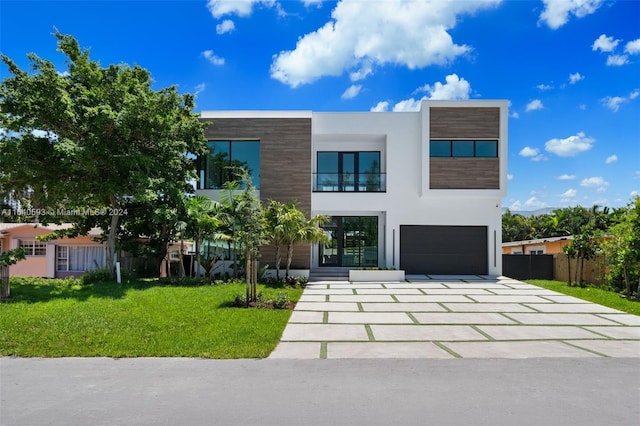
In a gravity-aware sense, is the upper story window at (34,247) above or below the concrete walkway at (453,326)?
above

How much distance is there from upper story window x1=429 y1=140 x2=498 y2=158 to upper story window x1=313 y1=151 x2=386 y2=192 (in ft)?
9.95

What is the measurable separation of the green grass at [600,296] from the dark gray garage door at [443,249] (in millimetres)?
2707

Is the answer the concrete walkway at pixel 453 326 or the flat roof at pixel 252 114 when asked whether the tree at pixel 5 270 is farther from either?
the flat roof at pixel 252 114

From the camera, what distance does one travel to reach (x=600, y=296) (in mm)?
12844

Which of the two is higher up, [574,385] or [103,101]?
[103,101]

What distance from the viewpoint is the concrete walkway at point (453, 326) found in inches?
264

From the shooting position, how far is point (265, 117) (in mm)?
17531

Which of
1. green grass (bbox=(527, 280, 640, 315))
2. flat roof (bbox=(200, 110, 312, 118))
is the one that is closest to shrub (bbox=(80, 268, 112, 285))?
flat roof (bbox=(200, 110, 312, 118))

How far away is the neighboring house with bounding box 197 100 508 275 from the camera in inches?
677

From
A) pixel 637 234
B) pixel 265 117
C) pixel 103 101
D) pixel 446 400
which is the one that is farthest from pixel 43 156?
pixel 637 234

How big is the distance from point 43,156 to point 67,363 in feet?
30.5

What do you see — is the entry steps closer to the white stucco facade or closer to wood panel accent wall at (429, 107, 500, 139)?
the white stucco facade

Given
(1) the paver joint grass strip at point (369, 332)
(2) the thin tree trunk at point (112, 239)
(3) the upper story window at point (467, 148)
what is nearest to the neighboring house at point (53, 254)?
(2) the thin tree trunk at point (112, 239)

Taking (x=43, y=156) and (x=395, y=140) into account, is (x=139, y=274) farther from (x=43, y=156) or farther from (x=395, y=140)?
(x=395, y=140)
